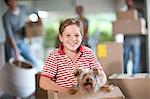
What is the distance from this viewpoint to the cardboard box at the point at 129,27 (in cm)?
376

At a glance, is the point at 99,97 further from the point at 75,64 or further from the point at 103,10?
the point at 103,10

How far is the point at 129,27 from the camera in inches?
150

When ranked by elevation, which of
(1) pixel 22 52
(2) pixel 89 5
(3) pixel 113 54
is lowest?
(1) pixel 22 52

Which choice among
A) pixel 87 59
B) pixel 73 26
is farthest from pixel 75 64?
pixel 73 26

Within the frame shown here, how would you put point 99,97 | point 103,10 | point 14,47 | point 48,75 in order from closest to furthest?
point 99,97 → point 48,75 → point 14,47 → point 103,10

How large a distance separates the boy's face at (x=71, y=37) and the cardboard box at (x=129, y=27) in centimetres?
237

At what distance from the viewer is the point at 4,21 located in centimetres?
353

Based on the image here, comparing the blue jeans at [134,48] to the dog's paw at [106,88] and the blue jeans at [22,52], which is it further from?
the dog's paw at [106,88]

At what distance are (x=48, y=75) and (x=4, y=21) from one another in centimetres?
219

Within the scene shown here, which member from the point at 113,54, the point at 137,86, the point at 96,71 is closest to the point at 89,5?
the point at 113,54

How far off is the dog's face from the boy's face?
129 millimetres

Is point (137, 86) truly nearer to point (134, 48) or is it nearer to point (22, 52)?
point (134, 48)

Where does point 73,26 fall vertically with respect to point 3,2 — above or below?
below

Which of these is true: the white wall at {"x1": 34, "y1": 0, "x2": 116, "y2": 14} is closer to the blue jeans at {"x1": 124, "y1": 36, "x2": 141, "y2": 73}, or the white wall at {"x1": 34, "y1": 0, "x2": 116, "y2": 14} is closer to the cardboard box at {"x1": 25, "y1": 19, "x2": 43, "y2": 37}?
the cardboard box at {"x1": 25, "y1": 19, "x2": 43, "y2": 37}
